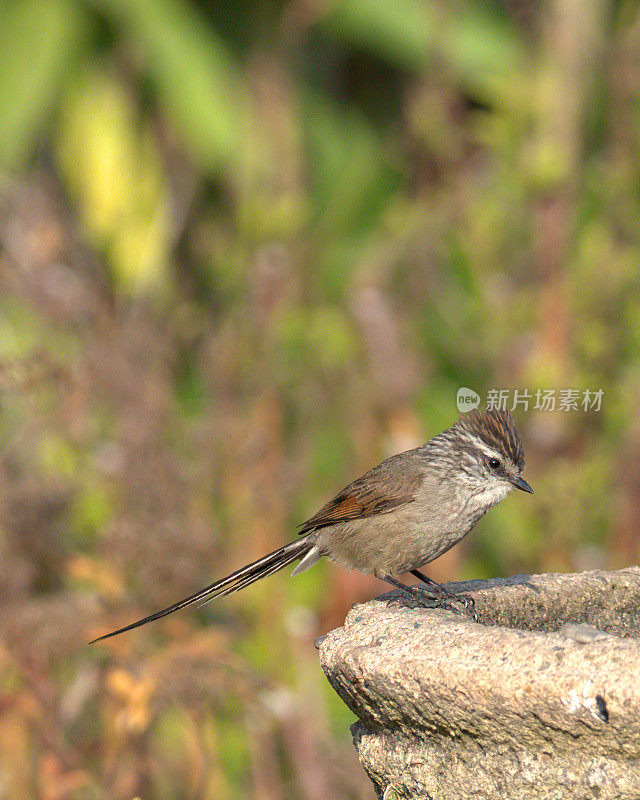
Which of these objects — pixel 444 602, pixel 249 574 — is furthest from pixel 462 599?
pixel 249 574

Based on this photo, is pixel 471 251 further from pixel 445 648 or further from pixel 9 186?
pixel 445 648

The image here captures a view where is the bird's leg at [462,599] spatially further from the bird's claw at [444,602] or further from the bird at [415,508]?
the bird at [415,508]

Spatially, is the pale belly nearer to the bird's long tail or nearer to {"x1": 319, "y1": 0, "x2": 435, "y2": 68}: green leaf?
the bird's long tail

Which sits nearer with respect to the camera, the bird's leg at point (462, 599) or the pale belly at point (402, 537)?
Answer: the bird's leg at point (462, 599)

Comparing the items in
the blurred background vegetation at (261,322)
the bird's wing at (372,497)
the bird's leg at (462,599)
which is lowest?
the bird's leg at (462,599)

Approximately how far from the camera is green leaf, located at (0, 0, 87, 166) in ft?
26.1

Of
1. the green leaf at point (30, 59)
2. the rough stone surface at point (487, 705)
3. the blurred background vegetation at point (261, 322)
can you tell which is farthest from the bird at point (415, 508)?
the green leaf at point (30, 59)

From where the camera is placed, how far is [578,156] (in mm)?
8156

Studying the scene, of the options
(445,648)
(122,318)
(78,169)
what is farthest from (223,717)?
(78,169)

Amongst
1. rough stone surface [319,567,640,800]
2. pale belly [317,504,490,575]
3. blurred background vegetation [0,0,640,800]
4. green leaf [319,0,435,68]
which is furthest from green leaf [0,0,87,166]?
rough stone surface [319,567,640,800]

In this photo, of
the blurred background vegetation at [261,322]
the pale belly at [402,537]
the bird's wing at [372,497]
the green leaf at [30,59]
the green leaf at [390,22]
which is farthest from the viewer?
the green leaf at [390,22]

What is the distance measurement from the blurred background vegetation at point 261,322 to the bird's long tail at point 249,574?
998 millimetres

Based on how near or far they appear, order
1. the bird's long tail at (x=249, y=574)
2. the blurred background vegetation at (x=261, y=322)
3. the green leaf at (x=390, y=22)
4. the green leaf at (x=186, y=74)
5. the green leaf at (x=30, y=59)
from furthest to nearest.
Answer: the green leaf at (x=390, y=22) → the green leaf at (x=186, y=74) → the green leaf at (x=30, y=59) → the blurred background vegetation at (x=261, y=322) → the bird's long tail at (x=249, y=574)

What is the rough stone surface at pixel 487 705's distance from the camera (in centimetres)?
174
